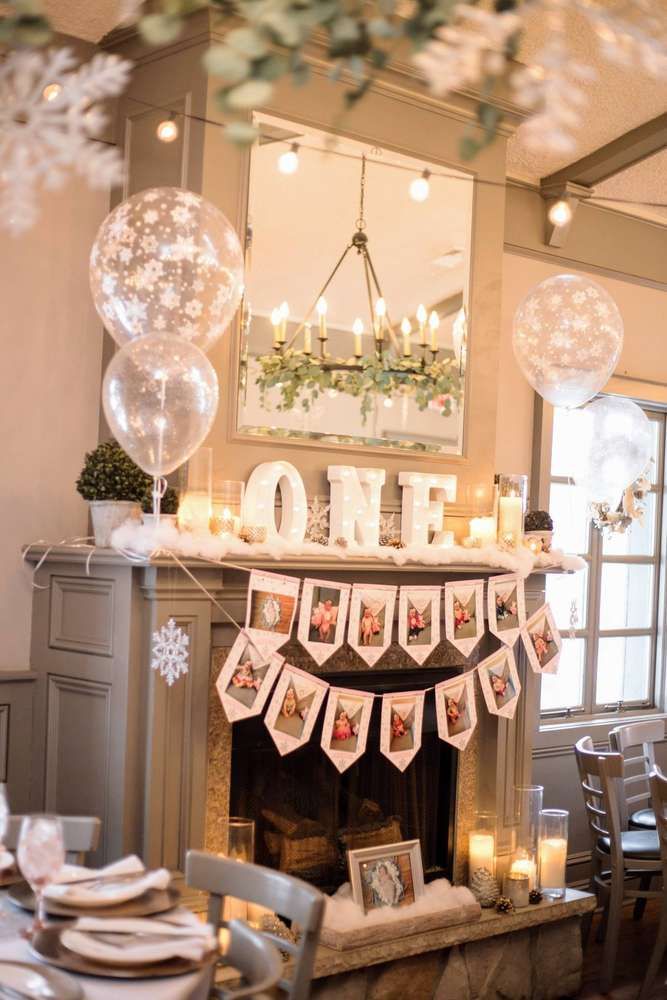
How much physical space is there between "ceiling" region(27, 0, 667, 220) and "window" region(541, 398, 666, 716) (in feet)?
3.59

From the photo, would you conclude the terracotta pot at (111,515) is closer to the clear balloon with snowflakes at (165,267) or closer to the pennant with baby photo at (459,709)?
the clear balloon with snowflakes at (165,267)

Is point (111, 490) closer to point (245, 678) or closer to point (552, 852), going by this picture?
point (245, 678)

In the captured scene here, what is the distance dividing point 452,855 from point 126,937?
2.53 m

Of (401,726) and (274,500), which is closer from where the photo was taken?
(274,500)

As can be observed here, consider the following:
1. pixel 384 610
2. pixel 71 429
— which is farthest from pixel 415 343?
pixel 71 429

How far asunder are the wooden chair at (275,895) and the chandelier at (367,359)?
5.81 ft

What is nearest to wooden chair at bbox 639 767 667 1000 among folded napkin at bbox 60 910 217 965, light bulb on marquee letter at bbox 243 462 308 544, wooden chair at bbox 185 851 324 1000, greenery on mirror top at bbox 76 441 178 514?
light bulb on marquee letter at bbox 243 462 308 544

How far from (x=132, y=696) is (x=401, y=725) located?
99 cm

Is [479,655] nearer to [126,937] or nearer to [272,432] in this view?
[272,432]

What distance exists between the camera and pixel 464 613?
4.12 meters

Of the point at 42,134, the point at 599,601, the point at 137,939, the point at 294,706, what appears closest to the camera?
the point at 42,134

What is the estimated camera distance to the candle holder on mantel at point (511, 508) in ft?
14.1

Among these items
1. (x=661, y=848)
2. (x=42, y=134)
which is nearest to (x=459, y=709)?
(x=661, y=848)

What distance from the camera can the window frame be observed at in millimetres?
5305
